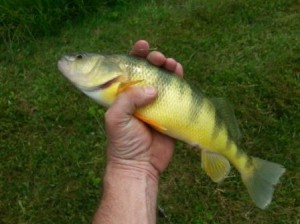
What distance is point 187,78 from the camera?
4.84 meters

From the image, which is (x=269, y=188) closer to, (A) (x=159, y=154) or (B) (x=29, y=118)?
(A) (x=159, y=154)

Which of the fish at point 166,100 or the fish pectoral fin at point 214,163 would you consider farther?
the fish pectoral fin at point 214,163

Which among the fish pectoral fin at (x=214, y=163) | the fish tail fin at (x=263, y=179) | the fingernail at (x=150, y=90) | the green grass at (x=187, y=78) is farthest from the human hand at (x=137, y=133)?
the green grass at (x=187, y=78)

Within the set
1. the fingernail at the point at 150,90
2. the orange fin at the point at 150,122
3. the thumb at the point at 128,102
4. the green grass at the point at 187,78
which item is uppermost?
the fingernail at the point at 150,90

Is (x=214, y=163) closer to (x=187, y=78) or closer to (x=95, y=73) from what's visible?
(x=95, y=73)

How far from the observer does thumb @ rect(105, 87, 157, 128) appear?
2645 mm

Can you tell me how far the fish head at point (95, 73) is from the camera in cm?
268

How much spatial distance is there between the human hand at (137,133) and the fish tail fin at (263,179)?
0.51 meters

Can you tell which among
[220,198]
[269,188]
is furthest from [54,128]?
[269,188]

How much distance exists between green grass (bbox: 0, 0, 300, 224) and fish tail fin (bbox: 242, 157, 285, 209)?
86 cm

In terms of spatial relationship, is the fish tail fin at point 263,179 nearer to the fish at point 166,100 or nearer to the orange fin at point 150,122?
the fish at point 166,100

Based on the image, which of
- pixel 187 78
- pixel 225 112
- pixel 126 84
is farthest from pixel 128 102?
pixel 187 78

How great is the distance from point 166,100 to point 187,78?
2.14 meters

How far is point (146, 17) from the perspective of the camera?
5664 mm
